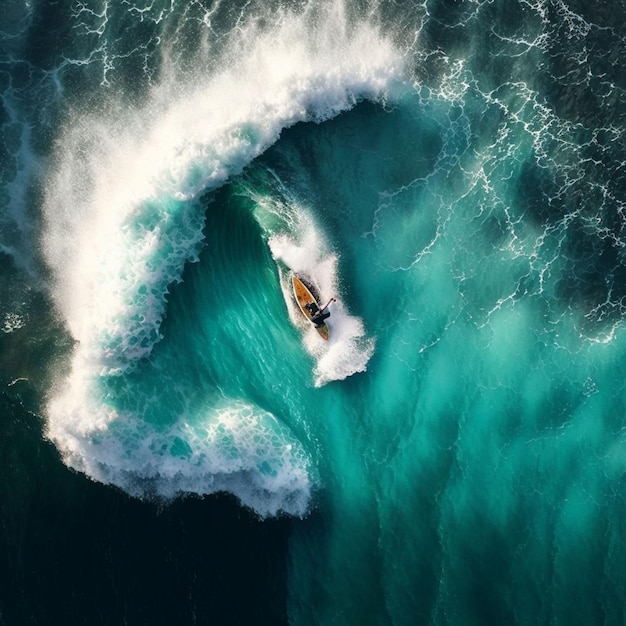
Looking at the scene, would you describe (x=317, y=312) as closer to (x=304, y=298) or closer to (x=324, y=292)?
(x=304, y=298)

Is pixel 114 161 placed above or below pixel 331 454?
above

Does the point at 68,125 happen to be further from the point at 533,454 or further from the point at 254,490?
the point at 533,454

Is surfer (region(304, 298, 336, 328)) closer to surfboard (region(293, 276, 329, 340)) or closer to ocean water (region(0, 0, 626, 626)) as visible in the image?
surfboard (region(293, 276, 329, 340))

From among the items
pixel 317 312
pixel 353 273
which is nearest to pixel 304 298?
pixel 317 312

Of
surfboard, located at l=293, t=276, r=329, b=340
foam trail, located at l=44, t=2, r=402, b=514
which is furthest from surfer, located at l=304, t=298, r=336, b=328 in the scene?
foam trail, located at l=44, t=2, r=402, b=514

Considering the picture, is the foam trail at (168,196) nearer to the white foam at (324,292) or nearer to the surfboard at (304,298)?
the white foam at (324,292)

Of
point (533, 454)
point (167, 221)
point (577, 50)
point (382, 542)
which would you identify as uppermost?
point (577, 50)

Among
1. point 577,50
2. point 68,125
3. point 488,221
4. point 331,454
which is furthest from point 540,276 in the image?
point 68,125
